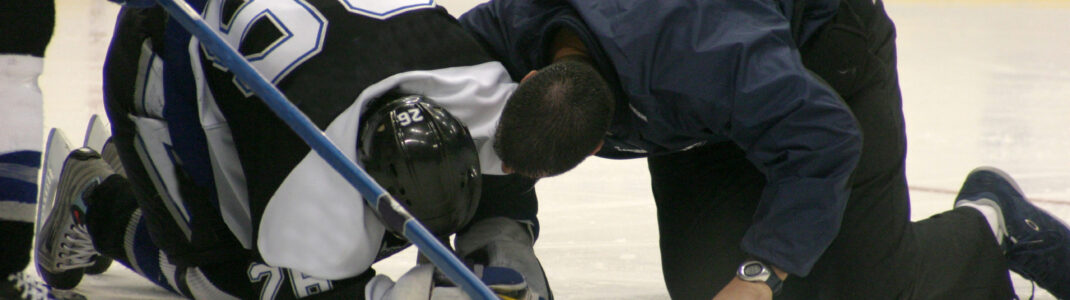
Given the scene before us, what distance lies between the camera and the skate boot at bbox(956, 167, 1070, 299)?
196cm

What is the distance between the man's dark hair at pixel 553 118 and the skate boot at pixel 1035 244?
36.6 inches

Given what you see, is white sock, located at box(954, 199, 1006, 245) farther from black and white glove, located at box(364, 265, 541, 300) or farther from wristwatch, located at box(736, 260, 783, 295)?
black and white glove, located at box(364, 265, 541, 300)

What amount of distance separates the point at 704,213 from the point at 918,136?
62.3 inches

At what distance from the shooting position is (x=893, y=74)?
1.83 m

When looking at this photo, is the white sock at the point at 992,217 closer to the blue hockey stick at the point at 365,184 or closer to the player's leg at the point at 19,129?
the blue hockey stick at the point at 365,184

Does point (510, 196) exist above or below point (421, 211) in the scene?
below

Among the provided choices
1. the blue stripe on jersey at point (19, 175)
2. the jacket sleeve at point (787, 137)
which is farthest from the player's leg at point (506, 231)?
the blue stripe on jersey at point (19, 175)

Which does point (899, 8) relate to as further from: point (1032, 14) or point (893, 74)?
point (893, 74)

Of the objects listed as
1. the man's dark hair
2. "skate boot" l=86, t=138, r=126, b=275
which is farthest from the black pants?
"skate boot" l=86, t=138, r=126, b=275

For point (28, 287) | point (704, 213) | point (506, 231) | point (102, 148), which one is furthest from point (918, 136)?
point (28, 287)

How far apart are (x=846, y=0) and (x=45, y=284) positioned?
1.40 metres

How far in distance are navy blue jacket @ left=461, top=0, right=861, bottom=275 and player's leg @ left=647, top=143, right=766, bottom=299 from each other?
324mm

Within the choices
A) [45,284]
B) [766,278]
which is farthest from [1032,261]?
[45,284]

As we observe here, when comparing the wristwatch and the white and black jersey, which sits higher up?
the white and black jersey
